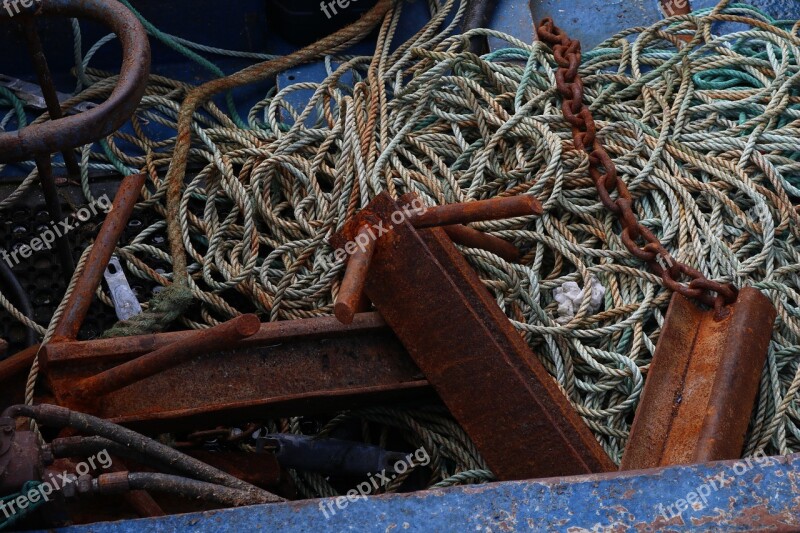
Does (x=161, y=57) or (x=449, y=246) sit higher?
(x=161, y=57)

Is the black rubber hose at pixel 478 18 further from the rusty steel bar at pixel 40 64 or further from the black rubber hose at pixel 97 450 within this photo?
the black rubber hose at pixel 97 450

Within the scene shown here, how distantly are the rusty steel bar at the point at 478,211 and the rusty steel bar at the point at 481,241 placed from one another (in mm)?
216

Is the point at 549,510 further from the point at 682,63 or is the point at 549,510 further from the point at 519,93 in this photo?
the point at 682,63

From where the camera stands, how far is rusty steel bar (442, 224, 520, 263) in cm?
290

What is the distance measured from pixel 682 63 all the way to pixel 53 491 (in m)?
2.47

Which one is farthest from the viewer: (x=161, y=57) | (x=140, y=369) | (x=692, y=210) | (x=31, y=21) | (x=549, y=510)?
(x=161, y=57)

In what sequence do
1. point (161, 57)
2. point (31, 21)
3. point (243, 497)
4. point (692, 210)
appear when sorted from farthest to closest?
point (161, 57) < point (692, 210) < point (31, 21) < point (243, 497)

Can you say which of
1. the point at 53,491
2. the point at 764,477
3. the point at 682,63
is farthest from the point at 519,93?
the point at 53,491

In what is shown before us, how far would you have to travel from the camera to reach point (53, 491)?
6.90ft

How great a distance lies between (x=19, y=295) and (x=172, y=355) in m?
0.97

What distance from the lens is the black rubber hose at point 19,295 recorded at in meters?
3.14
